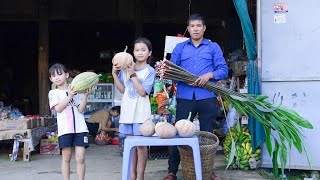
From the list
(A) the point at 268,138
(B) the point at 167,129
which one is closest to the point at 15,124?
(B) the point at 167,129

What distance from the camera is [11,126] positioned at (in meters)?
6.34

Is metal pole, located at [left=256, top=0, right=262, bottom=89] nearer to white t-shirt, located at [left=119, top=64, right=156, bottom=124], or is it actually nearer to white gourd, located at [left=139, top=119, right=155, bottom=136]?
white t-shirt, located at [left=119, top=64, right=156, bottom=124]

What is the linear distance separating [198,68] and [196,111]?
47cm

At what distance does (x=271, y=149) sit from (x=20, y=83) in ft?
33.8

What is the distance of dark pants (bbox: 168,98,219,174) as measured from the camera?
14.7ft

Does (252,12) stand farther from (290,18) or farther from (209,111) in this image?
(209,111)

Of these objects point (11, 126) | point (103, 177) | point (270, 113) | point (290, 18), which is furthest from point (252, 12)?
point (11, 126)

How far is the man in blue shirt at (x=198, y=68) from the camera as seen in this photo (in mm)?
4430

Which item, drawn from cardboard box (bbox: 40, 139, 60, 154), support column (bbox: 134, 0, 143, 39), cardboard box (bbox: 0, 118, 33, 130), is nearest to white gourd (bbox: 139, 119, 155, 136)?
cardboard box (bbox: 0, 118, 33, 130)

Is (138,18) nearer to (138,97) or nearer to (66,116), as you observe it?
(138,97)

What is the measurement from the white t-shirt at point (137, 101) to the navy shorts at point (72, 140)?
17.2 inches

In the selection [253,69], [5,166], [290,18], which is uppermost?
[290,18]

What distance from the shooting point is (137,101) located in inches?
164

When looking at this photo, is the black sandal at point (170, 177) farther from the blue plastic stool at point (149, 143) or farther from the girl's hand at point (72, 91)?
the girl's hand at point (72, 91)
